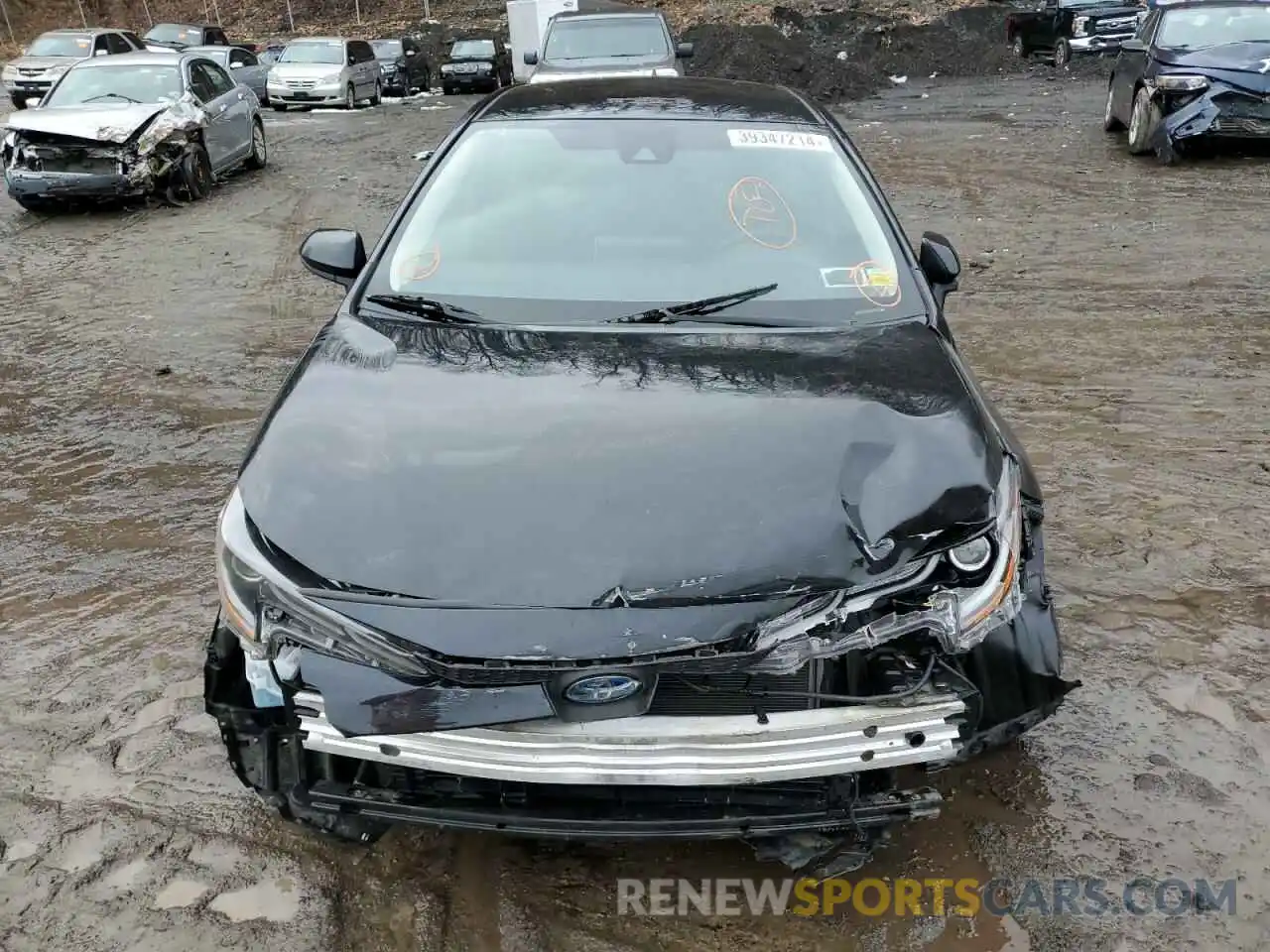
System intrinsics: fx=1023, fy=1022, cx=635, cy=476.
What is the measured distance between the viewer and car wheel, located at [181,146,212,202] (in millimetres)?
10695

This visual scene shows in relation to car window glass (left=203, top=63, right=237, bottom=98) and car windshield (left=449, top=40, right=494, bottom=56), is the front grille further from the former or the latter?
car windshield (left=449, top=40, right=494, bottom=56)

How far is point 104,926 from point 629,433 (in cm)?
169

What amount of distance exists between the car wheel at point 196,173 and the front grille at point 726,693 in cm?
1043

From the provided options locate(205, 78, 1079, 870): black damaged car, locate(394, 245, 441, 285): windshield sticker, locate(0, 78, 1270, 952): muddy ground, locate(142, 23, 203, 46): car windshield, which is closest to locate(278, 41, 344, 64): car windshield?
locate(142, 23, 203, 46): car windshield

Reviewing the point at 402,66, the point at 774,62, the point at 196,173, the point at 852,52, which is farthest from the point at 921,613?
the point at 402,66

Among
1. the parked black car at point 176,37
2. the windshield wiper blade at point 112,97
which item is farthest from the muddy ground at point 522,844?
the parked black car at point 176,37

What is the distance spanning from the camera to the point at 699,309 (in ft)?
9.97

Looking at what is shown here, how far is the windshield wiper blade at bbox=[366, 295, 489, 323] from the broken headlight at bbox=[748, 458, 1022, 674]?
1457 millimetres

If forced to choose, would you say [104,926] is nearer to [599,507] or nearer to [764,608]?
[599,507]

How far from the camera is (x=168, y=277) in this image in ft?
26.6

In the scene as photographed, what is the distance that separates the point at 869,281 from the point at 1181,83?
9.04 meters

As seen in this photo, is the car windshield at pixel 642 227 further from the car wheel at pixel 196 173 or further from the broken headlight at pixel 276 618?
the car wheel at pixel 196 173

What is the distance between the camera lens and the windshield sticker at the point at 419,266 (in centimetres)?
322

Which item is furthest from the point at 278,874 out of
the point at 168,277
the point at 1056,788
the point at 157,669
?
the point at 168,277
